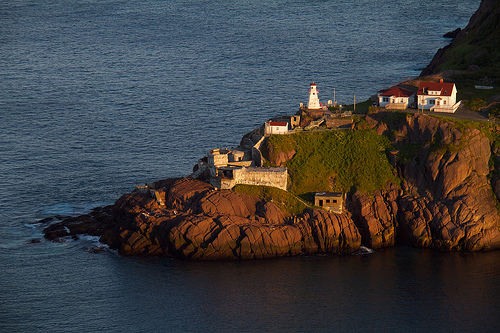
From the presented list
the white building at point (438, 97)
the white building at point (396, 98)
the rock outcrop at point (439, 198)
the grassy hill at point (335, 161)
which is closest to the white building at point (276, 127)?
the grassy hill at point (335, 161)

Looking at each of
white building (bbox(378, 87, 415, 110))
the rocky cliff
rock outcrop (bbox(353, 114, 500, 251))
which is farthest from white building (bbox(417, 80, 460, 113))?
rock outcrop (bbox(353, 114, 500, 251))

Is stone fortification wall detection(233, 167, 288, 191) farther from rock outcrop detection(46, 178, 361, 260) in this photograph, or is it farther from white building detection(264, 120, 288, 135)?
white building detection(264, 120, 288, 135)

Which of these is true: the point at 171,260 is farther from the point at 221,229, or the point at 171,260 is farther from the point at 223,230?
the point at 223,230

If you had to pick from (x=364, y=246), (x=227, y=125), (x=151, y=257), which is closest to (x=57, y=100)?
(x=227, y=125)

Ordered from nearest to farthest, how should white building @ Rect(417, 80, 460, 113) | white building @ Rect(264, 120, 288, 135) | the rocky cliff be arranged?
the rocky cliff → white building @ Rect(264, 120, 288, 135) → white building @ Rect(417, 80, 460, 113)

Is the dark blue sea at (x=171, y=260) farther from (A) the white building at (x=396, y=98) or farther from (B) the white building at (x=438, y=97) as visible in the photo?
(B) the white building at (x=438, y=97)

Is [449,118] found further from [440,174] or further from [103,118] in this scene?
[103,118]

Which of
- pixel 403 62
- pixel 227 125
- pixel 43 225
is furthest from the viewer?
pixel 403 62
